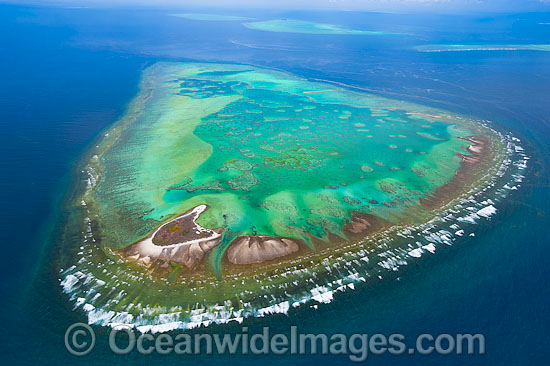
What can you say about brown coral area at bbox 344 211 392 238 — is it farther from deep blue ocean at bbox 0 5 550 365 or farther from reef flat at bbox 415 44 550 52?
reef flat at bbox 415 44 550 52

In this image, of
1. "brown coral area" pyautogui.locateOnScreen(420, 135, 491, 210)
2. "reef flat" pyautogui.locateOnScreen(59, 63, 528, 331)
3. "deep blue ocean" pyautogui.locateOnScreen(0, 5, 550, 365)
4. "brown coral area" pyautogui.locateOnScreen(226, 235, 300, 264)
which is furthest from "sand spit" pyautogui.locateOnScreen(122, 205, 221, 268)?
"brown coral area" pyautogui.locateOnScreen(420, 135, 491, 210)

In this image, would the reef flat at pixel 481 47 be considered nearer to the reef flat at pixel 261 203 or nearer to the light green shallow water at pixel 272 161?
the light green shallow water at pixel 272 161

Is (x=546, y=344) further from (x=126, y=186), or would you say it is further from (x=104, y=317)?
(x=126, y=186)

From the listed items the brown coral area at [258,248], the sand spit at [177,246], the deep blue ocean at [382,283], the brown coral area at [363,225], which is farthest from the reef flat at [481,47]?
the sand spit at [177,246]

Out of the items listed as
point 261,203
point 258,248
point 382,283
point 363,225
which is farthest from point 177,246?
point 363,225

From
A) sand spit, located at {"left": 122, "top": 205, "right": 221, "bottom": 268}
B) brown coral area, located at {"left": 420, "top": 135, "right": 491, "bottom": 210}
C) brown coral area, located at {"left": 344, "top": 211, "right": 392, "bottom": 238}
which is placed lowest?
sand spit, located at {"left": 122, "top": 205, "right": 221, "bottom": 268}

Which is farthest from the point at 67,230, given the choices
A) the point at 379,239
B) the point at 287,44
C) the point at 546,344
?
the point at 287,44
